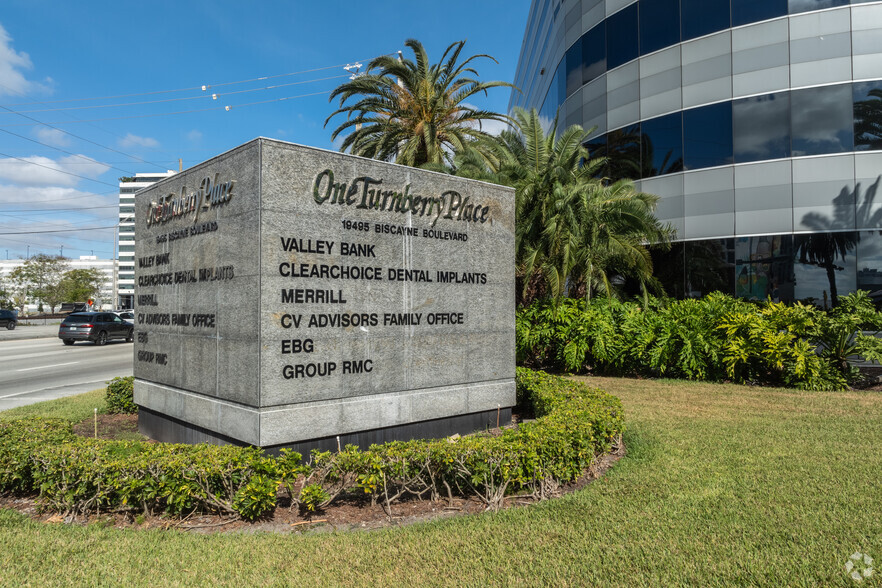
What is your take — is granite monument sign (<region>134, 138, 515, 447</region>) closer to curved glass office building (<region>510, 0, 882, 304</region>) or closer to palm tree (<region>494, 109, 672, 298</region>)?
palm tree (<region>494, 109, 672, 298</region>)

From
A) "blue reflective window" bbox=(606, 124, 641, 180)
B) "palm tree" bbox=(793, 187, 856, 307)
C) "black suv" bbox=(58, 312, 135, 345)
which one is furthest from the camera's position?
"black suv" bbox=(58, 312, 135, 345)

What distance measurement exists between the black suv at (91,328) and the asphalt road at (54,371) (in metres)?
0.86

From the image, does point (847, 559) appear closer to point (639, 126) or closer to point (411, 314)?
point (411, 314)

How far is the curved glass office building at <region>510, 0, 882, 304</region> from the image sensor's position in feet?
52.5

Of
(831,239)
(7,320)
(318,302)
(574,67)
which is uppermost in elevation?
(574,67)

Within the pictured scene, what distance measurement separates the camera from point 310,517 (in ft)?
16.0

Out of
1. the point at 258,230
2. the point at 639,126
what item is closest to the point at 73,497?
the point at 258,230

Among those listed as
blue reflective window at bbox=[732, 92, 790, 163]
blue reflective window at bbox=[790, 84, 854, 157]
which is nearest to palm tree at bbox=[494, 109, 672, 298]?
blue reflective window at bbox=[732, 92, 790, 163]

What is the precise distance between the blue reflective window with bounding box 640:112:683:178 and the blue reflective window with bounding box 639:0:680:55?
2645 millimetres

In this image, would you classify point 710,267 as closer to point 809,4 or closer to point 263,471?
point 809,4

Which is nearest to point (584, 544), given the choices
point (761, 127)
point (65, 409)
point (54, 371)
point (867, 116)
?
point (65, 409)

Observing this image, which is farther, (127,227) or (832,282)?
(127,227)

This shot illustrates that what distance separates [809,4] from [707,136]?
452 cm

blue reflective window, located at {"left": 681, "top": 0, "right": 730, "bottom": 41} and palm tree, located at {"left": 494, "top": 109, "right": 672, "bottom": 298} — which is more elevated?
blue reflective window, located at {"left": 681, "top": 0, "right": 730, "bottom": 41}
